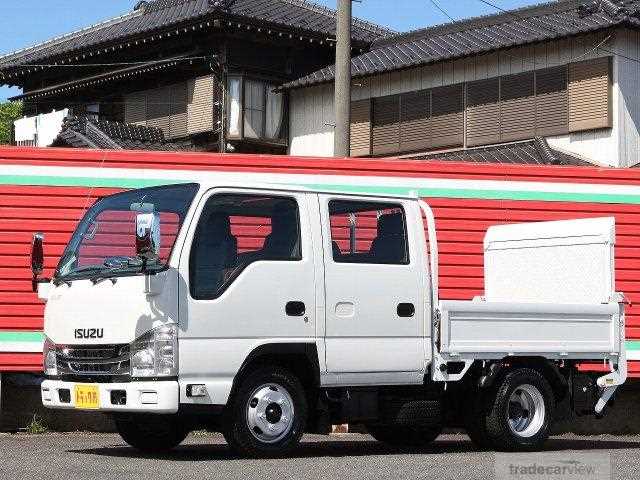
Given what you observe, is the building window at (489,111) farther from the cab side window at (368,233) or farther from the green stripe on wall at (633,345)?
the cab side window at (368,233)

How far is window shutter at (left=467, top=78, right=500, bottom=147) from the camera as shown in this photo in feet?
82.4

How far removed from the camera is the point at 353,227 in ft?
34.0

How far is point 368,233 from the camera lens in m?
10.4

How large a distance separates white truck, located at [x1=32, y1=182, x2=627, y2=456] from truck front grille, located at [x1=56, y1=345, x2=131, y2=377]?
1 cm

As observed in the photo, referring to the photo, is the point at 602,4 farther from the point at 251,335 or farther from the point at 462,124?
the point at 251,335

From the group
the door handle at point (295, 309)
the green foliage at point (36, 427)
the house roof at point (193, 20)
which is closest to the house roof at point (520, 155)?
the house roof at point (193, 20)

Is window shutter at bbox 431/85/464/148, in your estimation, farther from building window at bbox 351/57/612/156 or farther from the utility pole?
the utility pole

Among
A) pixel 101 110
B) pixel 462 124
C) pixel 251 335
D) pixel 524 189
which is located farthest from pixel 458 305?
pixel 101 110

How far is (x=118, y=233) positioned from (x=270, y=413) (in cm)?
193

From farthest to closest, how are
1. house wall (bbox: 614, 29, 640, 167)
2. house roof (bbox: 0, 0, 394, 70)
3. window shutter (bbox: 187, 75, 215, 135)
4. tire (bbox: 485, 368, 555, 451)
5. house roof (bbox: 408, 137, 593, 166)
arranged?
window shutter (bbox: 187, 75, 215, 135), house roof (bbox: 0, 0, 394, 70), house wall (bbox: 614, 29, 640, 167), house roof (bbox: 408, 137, 593, 166), tire (bbox: 485, 368, 555, 451)

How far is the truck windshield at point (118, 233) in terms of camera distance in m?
9.63

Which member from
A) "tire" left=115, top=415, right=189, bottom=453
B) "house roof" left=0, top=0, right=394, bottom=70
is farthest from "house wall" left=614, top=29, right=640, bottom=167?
"tire" left=115, top=415, right=189, bottom=453

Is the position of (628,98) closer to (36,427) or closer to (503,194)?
(503,194)

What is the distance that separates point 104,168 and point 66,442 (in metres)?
2.88
